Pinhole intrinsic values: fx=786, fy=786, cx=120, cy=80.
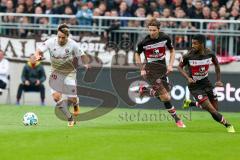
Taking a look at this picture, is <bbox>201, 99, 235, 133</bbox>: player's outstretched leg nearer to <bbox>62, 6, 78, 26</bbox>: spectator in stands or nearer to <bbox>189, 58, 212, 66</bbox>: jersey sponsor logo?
<bbox>189, 58, 212, 66</bbox>: jersey sponsor logo

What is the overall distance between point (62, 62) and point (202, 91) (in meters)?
3.60

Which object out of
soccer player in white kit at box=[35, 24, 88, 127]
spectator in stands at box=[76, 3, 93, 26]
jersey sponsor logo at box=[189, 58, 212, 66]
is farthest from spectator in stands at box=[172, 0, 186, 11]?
jersey sponsor logo at box=[189, 58, 212, 66]

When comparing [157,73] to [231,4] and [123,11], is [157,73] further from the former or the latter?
[123,11]

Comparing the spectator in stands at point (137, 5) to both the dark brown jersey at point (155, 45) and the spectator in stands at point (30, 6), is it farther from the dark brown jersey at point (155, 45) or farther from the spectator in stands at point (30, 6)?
the dark brown jersey at point (155, 45)

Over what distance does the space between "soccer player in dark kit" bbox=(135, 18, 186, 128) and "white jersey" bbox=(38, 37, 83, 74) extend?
1.60m

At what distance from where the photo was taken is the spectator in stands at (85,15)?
2814 cm

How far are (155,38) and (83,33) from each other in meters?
9.06

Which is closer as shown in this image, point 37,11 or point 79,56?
point 79,56

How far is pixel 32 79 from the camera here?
28.1 m

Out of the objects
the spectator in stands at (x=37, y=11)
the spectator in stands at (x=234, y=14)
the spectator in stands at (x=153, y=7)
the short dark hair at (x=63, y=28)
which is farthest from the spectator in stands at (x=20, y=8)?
the short dark hair at (x=63, y=28)

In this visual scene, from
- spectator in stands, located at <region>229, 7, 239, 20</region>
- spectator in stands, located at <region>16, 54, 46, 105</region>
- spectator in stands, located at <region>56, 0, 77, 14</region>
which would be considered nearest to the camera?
spectator in stands, located at <region>229, 7, 239, 20</region>

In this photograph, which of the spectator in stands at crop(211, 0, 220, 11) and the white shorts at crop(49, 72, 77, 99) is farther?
the spectator in stands at crop(211, 0, 220, 11)

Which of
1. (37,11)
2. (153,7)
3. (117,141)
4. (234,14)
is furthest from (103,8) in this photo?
(117,141)

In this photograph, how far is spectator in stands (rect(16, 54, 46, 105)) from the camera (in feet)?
92.2
